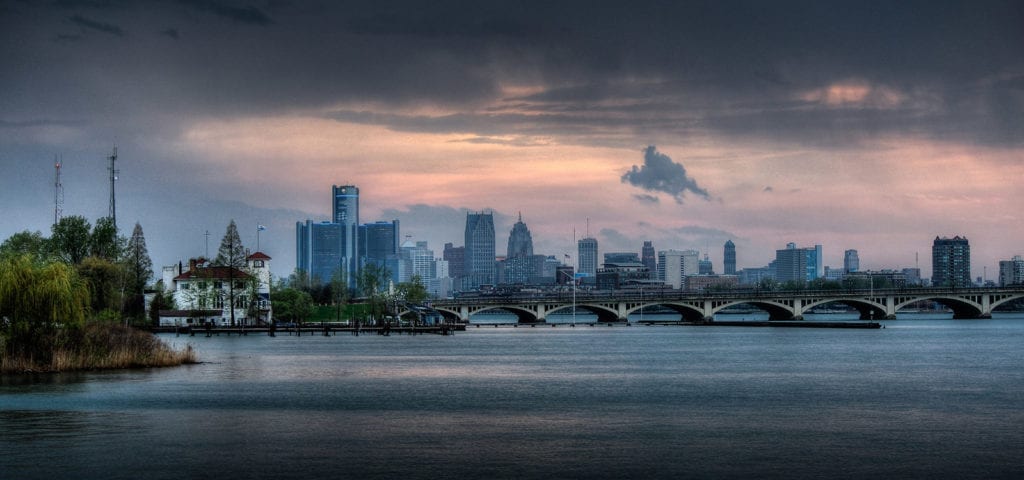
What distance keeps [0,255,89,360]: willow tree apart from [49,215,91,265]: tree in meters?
105

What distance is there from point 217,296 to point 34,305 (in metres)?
117

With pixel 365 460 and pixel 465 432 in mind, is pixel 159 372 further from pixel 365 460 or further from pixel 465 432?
pixel 365 460

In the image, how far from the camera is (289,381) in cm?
7662

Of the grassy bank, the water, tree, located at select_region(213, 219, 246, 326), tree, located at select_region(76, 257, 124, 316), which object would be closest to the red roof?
tree, located at select_region(213, 219, 246, 326)

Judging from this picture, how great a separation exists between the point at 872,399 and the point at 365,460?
3442cm

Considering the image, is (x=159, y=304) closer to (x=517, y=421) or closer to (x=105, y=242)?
(x=105, y=242)

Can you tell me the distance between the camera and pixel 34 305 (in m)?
71.6

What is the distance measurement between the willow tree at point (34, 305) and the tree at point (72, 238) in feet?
344

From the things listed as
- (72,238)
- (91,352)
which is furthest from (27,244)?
(91,352)

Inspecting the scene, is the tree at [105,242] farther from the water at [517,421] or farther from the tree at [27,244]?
the water at [517,421]

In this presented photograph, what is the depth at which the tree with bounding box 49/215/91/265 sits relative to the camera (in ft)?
572

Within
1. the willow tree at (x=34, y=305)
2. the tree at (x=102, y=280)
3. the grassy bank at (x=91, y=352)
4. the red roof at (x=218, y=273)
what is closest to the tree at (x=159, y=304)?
the red roof at (x=218, y=273)

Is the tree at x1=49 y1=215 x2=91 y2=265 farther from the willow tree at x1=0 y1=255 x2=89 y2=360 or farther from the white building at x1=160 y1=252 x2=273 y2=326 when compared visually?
the willow tree at x1=0 y1=255 x2=89 y2=360

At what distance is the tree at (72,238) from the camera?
572ft
